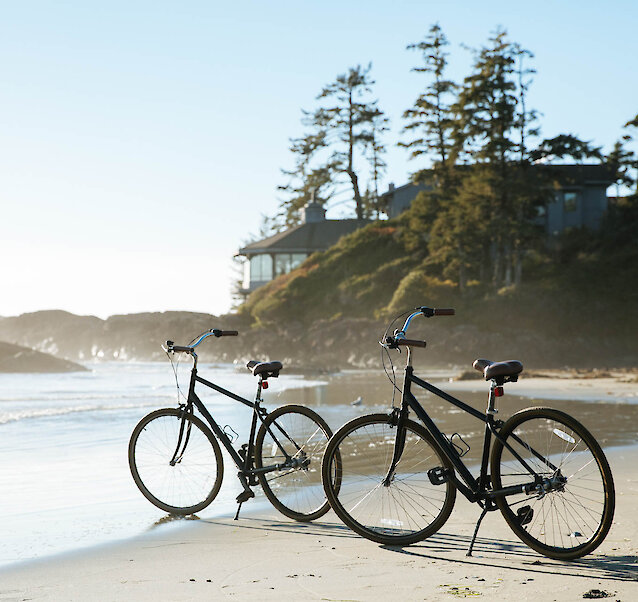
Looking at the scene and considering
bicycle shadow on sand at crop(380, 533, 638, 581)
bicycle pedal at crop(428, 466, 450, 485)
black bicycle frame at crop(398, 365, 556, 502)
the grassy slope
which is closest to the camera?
bicycle shadow on sand at crop(380, 533, 638, 581)

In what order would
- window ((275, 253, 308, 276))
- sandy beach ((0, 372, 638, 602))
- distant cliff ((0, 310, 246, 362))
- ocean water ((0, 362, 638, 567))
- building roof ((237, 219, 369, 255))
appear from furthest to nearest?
distant cliff ((0, 310, 246, 362)) < window ((275, 253, 308, 276)) < building roof ((237, 219, 369, 255)) < ocean water ((0, 362, 638, 567)) < sandy beach ((0, 372, 638, 602))

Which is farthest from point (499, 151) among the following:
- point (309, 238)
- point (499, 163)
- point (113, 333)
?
point (113, 333)

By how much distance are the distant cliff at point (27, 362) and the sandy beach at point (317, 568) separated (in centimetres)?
3240

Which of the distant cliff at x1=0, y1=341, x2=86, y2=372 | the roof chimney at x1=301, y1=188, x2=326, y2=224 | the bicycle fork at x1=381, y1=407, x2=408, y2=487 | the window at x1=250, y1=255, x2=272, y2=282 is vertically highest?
the roof chimney at x1=301, y1=188, x2=326, y2=224

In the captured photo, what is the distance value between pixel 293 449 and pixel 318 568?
1.49 metres

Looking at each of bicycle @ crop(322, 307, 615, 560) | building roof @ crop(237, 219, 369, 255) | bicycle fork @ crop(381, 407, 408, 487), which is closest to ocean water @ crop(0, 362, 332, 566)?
bicycle @ crop(322, 307, 615, 560)

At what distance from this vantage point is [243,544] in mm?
4668

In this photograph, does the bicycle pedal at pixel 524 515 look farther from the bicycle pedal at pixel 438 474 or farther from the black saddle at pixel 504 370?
the black saddle at pixel 504 370

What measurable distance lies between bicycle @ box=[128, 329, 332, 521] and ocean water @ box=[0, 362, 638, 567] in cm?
20

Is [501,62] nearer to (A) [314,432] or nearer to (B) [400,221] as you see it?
(B) [400,221]

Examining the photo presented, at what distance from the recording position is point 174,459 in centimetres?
591

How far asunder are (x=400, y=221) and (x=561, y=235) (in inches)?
437

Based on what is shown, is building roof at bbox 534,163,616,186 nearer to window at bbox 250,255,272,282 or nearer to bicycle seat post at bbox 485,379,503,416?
window at bbox 250,255,272,282

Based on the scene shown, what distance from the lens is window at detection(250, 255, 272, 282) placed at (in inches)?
2435
